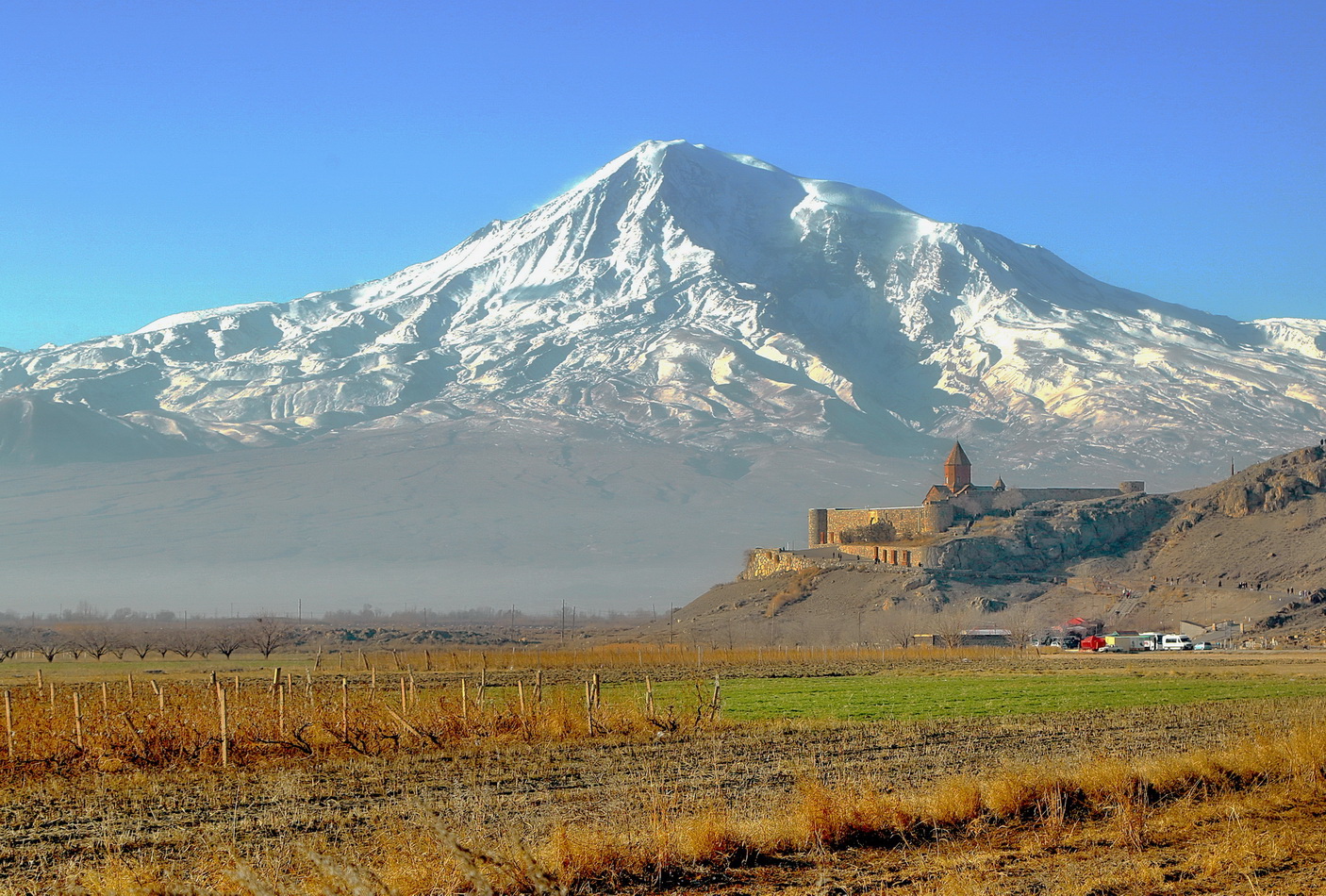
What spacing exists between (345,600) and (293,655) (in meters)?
103

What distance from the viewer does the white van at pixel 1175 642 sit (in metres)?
70.4

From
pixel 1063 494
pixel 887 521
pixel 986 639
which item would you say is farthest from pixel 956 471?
pixel 986 639

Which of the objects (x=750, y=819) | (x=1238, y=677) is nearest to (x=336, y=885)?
(x=750, y=819)

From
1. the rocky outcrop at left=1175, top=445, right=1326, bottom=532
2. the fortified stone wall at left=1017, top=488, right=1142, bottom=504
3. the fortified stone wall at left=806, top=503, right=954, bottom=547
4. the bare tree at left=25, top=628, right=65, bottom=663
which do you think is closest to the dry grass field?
the bare tree at left=25, top=628, right=65, bottom=663

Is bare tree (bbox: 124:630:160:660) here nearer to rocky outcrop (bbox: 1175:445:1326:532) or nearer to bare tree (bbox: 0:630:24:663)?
bare tree (bbox: 0:630:24:663)

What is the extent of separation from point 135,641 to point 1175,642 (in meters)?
68.6

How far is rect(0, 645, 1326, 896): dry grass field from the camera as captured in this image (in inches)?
487

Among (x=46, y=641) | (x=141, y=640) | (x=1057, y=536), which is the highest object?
(x=1057, y=536)

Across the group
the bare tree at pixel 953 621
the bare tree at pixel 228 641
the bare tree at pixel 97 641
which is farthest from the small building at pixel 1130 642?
the bare tree at pixel 97 641

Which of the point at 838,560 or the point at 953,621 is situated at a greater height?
the point at 838,560

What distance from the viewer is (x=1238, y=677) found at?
41531mm

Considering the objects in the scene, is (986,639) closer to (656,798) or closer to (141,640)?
(141,640)

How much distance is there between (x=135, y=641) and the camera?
319ft

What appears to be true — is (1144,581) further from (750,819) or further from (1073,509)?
(750,819)
